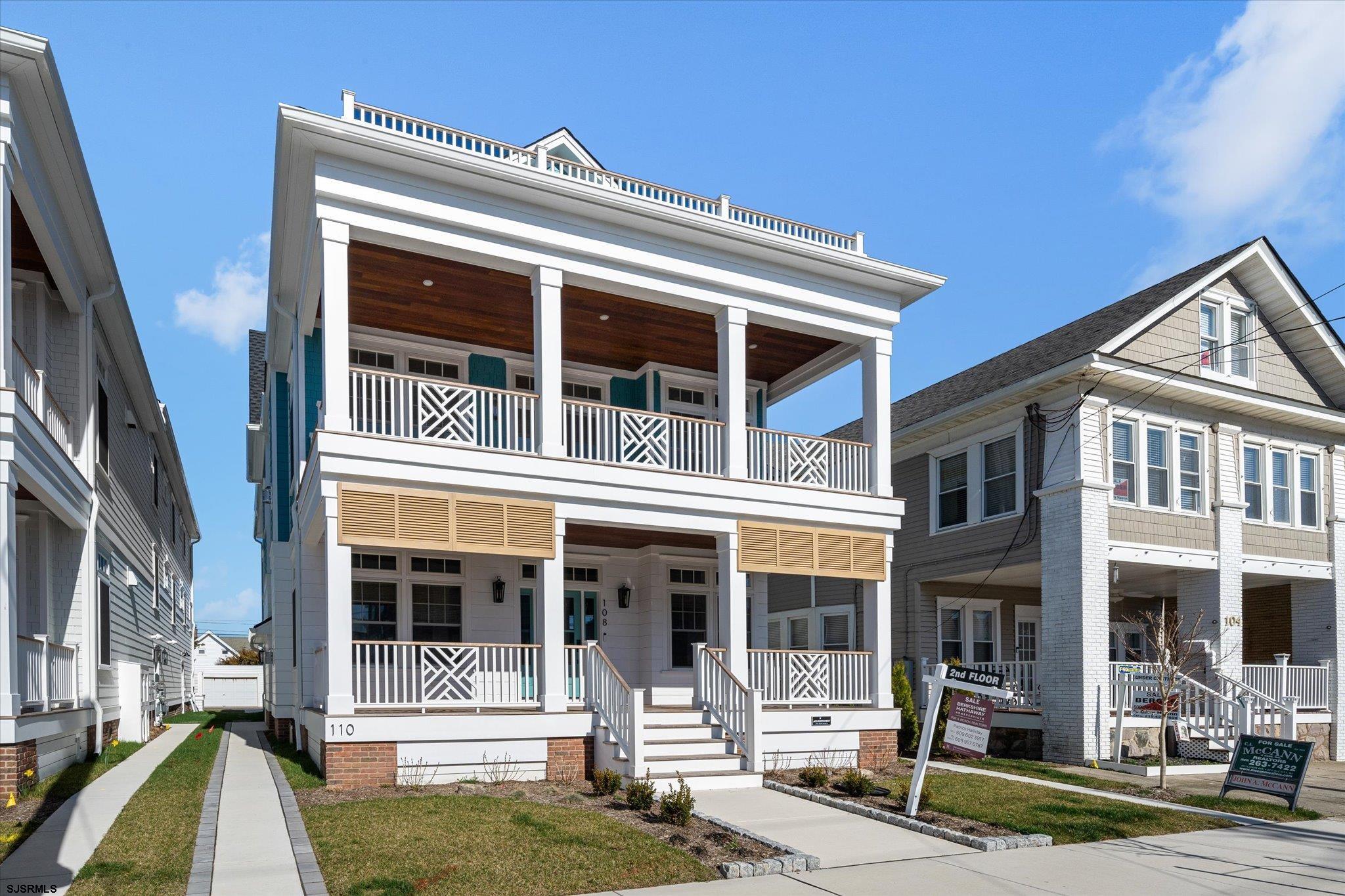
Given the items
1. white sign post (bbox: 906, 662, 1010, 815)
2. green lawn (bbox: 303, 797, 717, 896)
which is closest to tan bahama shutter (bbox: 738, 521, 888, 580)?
white sign post (bbox: 906, 662, 1010, 815)

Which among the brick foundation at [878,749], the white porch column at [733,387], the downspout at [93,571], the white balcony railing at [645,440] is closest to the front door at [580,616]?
the white balcony railing at [645,440]

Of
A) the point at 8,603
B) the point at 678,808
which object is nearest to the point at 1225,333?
the point at 678,808

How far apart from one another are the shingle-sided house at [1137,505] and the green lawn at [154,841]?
13559 millimetres

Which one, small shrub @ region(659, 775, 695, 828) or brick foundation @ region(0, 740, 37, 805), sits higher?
brick foundation @ region(0, 740, 37, 805)

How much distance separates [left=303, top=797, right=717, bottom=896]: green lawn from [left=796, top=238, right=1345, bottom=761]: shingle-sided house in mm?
10933

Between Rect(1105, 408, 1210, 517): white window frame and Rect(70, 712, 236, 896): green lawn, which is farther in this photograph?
Rect(1105, 408, 1210, 517): white window frame

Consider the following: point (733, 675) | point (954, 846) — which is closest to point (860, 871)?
point (954, 846)

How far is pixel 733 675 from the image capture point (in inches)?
547

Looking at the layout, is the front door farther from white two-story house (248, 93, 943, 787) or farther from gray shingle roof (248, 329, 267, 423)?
gray shingle roof (248, 329, 267, 423)

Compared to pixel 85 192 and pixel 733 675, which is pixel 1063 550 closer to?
pixel 733 675

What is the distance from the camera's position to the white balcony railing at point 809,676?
14898 millimetres

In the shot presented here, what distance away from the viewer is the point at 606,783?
38.3 ft

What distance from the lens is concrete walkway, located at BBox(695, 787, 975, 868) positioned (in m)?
9.34

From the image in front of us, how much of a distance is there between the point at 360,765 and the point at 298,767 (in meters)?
2.03
